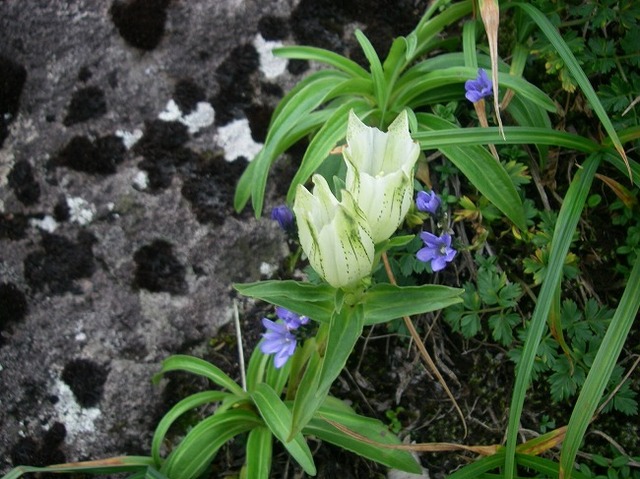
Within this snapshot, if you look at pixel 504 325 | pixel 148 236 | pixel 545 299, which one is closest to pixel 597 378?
pixel 545 299

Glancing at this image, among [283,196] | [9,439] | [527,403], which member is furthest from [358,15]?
[9,439]

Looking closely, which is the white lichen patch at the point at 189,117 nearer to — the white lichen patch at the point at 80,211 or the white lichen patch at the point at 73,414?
the white lichen patch at the point at 80,211

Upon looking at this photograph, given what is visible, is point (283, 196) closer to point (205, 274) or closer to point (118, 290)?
point (205, 274)

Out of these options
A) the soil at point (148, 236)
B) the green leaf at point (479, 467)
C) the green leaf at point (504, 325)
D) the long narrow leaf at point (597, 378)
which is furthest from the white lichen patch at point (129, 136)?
the long narrow leaf at point (597, 378)

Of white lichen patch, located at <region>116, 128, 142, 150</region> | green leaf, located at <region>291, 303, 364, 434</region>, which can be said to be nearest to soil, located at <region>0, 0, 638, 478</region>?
white lichen patch, located at <region>116, 128, 142, 150</region>

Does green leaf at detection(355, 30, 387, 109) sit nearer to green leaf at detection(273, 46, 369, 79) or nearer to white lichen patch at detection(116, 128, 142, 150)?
green leaf at detection(273, 46, 369, 79)
